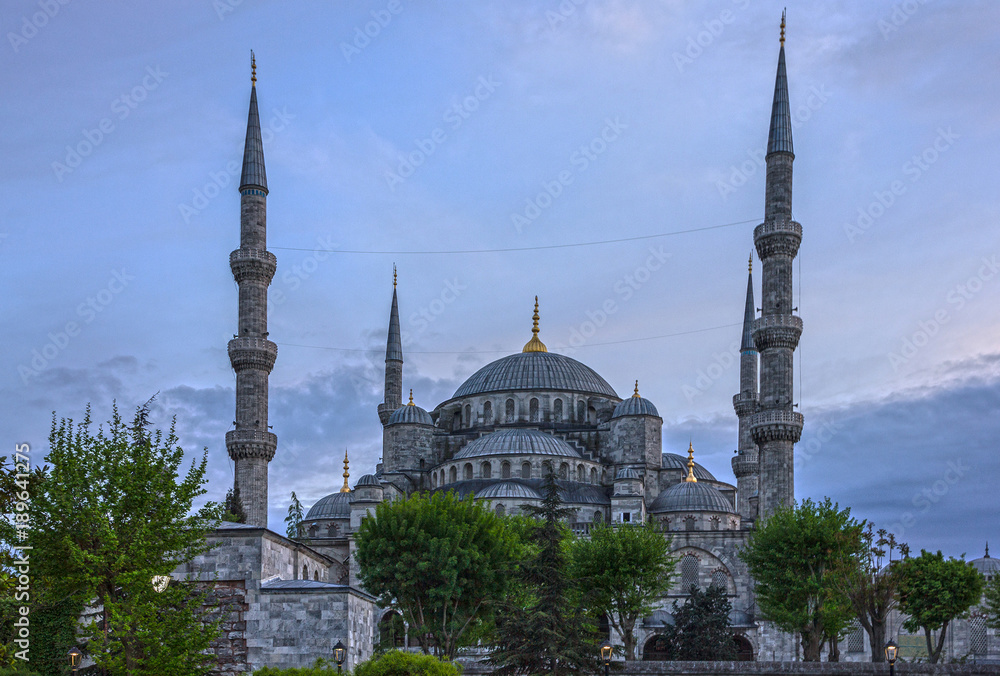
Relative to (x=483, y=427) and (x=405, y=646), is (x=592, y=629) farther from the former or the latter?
(x=483, y=427)

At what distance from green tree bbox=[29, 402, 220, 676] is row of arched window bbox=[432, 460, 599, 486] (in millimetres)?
32455

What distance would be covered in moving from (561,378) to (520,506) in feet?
47.3

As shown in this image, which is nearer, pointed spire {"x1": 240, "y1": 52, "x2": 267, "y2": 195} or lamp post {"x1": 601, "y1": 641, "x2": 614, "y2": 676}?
lamp post {"x1": 601, "y1": 641, "x2": 614, "y2": 676}

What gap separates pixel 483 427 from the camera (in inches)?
2379

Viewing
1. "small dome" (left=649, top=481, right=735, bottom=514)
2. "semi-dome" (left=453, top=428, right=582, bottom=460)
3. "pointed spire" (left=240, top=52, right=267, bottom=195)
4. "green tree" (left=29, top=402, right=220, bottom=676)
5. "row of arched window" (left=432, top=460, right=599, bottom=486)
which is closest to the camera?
"green tree" (left=29, top=402, right=220, bottom=676)

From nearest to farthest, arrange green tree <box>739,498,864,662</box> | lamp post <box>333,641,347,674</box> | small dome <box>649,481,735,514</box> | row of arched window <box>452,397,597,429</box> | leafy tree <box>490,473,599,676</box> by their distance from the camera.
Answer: lamp post <box>333,641,347,674</box>, leafy tree <box>490,473,599,676</box>, green tree <box>739,498,864,662</box>, small dome <box>649,481,735,514</box>, row of arched window <box>452,397,597,429</box>

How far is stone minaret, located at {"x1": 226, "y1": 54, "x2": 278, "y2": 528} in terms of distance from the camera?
148 feet

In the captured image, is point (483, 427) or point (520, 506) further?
point (483, 427)

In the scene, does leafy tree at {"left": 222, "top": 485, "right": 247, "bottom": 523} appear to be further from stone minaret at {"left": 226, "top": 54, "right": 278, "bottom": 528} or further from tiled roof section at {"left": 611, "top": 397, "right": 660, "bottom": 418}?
tiled roof section at {"left": 611, "top": 397, "right": 660, "bottom": 418}

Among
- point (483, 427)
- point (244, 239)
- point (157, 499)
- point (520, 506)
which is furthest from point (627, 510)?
point (157, 499)

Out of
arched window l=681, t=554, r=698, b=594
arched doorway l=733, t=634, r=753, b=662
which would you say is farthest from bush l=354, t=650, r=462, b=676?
arched window l=681, t=554, r=698, b=594

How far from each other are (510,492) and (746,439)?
1577 cm

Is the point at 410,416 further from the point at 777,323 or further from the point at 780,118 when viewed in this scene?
the point at 780,118

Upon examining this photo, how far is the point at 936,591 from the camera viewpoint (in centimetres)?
3741
